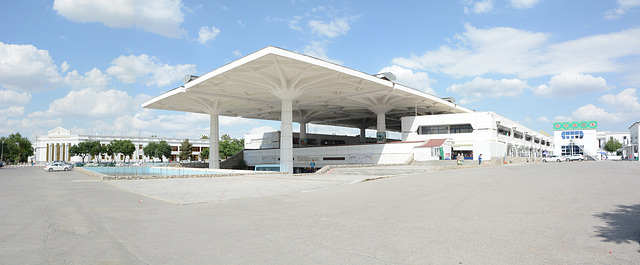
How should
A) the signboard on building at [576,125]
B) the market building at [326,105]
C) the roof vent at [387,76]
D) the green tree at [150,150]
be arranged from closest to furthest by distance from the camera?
the market building at [326,105] → the roof vent at [387,76] → the signboard on building at [576,125] → the green tree at [150,150]

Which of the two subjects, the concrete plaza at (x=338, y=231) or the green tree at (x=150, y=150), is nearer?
the concrete plaza at (x=338, y=231)

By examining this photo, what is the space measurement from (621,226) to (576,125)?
93.5 metres

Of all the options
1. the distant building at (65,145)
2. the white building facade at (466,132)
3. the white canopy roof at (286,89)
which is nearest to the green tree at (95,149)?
the distant building at (65,145)

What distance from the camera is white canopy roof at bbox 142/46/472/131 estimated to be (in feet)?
106

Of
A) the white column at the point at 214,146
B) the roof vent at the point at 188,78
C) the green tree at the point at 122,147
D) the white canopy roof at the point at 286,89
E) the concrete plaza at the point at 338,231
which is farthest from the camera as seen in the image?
the green tree at the point at 122,147

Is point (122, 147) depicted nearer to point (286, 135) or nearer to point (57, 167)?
point (57, 167)

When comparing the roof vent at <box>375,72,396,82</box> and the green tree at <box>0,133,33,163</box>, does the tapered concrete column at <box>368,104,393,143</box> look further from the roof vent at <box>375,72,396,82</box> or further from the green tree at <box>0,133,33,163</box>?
the green tree at <box>0,133,33,163</box>

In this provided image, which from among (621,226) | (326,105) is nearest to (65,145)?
(326,105)

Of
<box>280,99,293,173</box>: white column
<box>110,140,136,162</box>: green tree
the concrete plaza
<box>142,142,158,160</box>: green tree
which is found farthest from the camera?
<box>142,142,158,160</box>: green tree

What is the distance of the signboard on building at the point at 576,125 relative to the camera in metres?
80.5

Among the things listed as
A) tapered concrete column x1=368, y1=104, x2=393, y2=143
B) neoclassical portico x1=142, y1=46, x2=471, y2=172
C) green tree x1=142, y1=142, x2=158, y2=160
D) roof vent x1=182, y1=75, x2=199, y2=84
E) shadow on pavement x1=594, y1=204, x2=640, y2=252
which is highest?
roof vent x1=182, y1=75, x2=199, y2=84

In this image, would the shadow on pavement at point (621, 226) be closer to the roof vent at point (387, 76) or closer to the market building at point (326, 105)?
the market building at point (326, 105)

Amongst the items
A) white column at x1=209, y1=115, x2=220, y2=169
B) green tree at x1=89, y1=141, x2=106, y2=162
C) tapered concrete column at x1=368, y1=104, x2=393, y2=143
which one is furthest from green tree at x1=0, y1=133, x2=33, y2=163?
tapered concrete column at x1=368, y1=104, x2=393, y2=143

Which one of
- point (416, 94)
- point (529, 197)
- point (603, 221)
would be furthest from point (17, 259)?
point (416, 94)
